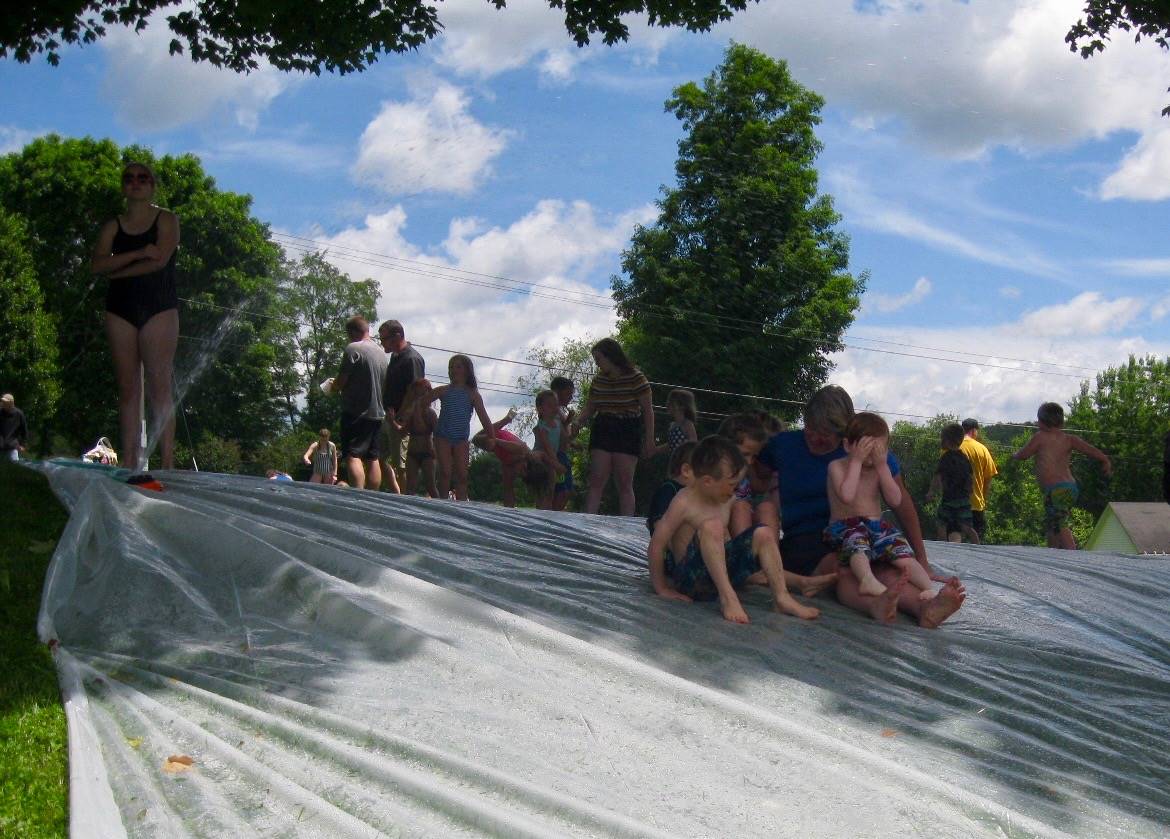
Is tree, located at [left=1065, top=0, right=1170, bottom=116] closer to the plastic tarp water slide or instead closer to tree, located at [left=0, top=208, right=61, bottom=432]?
the plastic tarp water slide

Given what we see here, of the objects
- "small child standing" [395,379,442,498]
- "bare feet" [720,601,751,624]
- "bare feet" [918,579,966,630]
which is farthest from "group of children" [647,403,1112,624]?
"small child standing" [395,379,442,498]

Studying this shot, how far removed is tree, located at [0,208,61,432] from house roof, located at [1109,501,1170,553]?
30684 millimetres

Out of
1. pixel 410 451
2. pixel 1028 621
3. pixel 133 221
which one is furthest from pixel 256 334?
pixel 1028 621

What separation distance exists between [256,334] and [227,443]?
15.0 feet

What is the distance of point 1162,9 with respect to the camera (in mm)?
9531

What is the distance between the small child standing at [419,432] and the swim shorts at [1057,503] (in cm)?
638

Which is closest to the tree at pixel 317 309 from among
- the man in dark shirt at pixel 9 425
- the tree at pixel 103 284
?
the tree at pixel 103 284

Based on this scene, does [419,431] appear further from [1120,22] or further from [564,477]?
[1120,22]

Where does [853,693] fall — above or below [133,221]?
below

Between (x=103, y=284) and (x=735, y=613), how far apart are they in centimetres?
3915

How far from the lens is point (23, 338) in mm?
35500

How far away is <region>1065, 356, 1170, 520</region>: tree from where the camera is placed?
6191 cm

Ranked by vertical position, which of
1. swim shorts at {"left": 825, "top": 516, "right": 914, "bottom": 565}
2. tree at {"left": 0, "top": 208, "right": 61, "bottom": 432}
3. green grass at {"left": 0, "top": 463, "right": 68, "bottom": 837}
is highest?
tree at {"left": 0, "top": 208, "right": 61, "bottom": 432}

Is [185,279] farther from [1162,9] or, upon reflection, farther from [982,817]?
[982,817]
